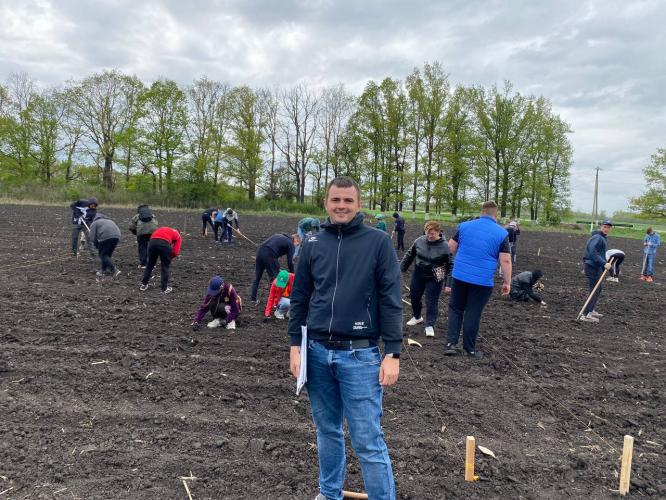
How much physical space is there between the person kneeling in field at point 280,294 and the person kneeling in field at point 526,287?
520 cm

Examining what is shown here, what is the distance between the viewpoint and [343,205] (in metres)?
2.52

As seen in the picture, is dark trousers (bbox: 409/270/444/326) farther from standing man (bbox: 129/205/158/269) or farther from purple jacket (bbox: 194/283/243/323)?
standing man (bbox: 129/205/158/269)

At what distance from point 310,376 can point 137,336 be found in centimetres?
439

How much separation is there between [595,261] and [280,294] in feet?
19.4

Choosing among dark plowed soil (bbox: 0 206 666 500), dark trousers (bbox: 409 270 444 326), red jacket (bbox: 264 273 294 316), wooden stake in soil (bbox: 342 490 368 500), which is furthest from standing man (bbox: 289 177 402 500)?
red jacket (bbox: 264 273 294 316)

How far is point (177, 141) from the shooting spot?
45.1 metres

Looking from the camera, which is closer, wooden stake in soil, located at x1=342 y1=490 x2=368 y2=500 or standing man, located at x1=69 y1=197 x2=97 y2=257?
wooden stake in soil, located at x1=342 y1=490 x2=368 y2=500

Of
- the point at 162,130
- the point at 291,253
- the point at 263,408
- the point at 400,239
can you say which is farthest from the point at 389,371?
the point at 162,130

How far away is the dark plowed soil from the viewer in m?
3.24

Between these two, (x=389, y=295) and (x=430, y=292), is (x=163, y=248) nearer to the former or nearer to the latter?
(x=430, y=292)

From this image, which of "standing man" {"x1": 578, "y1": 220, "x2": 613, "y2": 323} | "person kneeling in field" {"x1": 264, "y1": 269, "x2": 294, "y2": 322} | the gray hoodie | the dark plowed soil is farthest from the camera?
the gray hoodie

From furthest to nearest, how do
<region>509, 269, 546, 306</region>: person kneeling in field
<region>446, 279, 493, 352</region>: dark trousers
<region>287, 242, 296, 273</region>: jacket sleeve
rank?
<region>509, 269, 546, 306</region>: person kneeling in field, <region>287, 242, 296, 273</region>: jacket sleeve, <region>446, 279, 493, 352</region>: dark trousers

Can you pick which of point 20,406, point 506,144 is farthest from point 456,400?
point 506,144

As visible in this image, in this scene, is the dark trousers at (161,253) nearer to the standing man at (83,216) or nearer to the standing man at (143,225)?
the standing man at (143,225)
